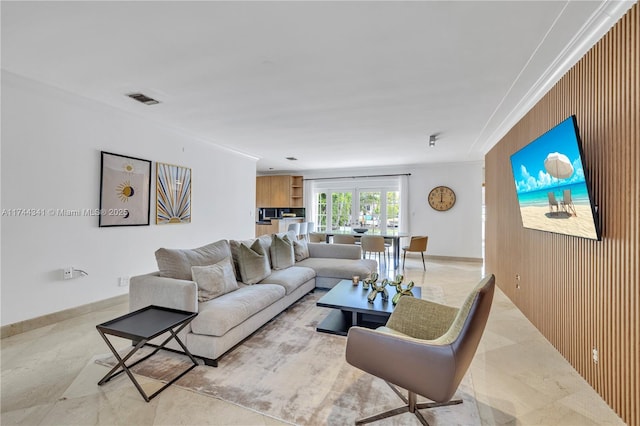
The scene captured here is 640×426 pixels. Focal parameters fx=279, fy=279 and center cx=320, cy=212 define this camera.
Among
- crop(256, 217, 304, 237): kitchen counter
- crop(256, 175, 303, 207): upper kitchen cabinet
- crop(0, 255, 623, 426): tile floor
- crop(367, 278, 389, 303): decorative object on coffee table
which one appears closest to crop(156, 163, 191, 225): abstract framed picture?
crop(0, 255, 623, 426): tile floor

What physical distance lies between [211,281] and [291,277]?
114 cm

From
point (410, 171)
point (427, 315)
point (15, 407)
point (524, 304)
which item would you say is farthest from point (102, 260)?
point (410, 171)

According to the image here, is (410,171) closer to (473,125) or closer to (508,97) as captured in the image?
(473,125)

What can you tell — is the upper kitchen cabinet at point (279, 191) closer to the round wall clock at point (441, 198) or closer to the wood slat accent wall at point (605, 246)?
the round wall clock at point (441, 198)

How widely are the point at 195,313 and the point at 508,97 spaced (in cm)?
381

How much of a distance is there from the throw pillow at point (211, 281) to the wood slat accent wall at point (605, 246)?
2993 millimetres

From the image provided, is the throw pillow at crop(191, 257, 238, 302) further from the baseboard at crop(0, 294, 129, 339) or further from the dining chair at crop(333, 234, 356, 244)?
the dining chair at crop(333, 234, 356, 244)

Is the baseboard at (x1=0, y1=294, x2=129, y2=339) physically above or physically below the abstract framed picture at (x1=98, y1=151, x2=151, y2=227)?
below

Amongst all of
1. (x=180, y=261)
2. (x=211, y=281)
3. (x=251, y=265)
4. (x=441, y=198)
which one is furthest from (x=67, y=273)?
(x=441, y=198)

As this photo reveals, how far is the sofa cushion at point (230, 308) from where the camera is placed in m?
2.24

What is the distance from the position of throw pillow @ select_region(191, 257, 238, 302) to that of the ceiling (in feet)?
6.01

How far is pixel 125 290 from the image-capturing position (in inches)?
148

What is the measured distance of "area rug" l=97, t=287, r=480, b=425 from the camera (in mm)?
1739

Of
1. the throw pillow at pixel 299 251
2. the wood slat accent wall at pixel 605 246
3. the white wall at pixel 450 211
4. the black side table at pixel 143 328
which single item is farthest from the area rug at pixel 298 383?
the white wall at pixel 450 211
